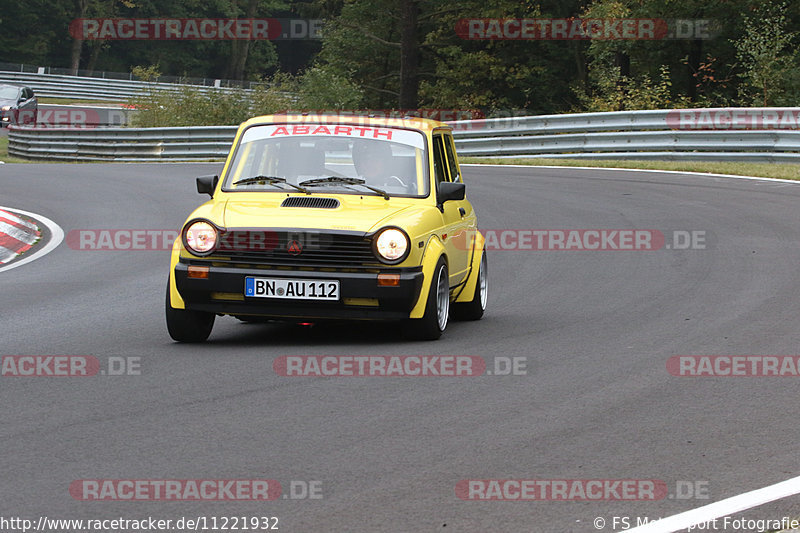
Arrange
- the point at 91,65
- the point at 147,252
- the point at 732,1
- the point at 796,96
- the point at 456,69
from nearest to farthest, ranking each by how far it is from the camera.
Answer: the point at 147,252
the point at 796,96
the point at 732,1
the point at 456,69
the point at 91,65

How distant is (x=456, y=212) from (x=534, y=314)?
1110mm

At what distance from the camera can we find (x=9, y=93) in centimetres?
4653

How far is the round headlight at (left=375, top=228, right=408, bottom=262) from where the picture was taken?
8.32m

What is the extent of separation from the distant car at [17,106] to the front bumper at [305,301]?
3893cm

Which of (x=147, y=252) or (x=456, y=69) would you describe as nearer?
(x=147, y=252)

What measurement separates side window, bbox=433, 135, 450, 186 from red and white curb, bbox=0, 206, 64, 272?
5.68 m

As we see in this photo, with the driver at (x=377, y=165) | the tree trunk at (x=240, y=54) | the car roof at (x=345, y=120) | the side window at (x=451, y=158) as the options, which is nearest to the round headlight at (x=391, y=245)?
the driver at (x=377, y=165)

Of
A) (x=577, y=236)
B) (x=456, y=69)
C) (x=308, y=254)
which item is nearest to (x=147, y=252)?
(x=577, y=236)

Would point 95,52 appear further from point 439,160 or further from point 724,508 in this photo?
point 724,508

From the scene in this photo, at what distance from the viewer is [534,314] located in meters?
10.1

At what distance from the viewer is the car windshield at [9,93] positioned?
152 feet

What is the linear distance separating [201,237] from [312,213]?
796 mm

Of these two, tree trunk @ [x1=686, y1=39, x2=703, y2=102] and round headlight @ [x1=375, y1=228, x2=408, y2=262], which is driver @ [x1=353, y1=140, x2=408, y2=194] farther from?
tree trunk @ [x1=686, y1=39, x2=703, y2=102]

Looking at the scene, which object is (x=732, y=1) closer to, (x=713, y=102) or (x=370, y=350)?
(x=713, y=102)
